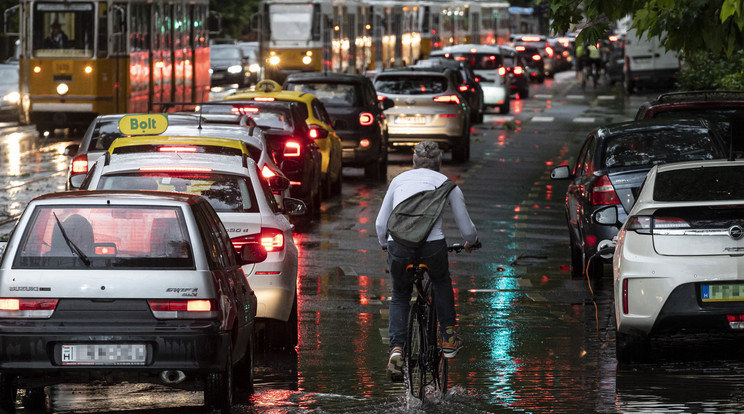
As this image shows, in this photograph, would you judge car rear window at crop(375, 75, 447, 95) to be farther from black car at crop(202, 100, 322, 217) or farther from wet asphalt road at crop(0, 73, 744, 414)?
black car at crop(202, 100, 322, 217)

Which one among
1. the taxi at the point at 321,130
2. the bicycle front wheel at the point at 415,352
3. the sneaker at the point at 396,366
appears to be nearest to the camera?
the bicycle front wheel at the point at 415,352

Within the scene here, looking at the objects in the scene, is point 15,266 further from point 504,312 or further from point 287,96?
point 287,96

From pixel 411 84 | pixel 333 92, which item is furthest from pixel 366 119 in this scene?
pixel 411 84

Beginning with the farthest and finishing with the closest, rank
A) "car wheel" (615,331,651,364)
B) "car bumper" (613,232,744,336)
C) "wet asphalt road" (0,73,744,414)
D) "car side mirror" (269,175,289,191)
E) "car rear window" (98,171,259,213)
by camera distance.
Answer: "car side mirror" (269,175,289,191)
"car rear window" (98,171,259,213)
"car wheel" (615,331,651,364)
"car bumper" (613,232,744,336)
"wet asphalt road" (0,73,744,414)

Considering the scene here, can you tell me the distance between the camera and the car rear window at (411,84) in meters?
29.4

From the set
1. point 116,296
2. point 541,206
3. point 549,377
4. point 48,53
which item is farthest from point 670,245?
point 48,53

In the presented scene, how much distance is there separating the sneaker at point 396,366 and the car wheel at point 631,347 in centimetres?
187

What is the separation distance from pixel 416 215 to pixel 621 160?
5658 millimetres

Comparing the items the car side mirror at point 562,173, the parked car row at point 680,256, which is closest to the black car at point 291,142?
the car side mirror at point 562,173

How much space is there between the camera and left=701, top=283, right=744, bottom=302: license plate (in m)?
9.82

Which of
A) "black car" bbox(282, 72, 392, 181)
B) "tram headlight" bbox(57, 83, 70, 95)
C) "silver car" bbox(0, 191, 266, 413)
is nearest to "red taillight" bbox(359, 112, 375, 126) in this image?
"black car" bbox(282, 72, 392, 181)

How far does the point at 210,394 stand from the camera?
855cm

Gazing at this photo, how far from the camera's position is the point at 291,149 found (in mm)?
20062

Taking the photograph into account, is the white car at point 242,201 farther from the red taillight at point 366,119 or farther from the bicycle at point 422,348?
the red taillight at point 366,119
